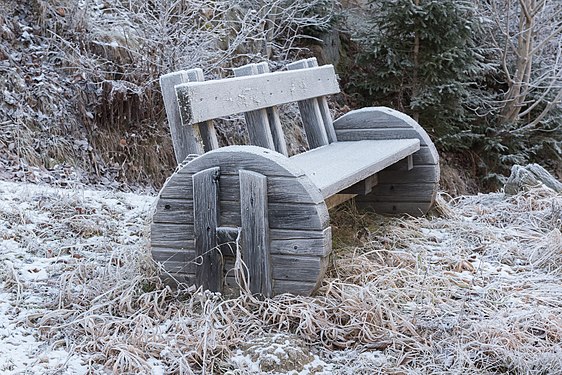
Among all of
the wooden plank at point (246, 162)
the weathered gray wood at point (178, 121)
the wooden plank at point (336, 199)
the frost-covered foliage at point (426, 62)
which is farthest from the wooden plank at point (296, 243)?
the frost-covered foliage at point (426, 62)

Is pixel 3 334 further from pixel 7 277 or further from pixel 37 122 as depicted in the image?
pixel 37 122

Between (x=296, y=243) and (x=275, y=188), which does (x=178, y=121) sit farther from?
(x=296, y=243)

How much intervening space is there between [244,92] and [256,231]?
92 centimetres

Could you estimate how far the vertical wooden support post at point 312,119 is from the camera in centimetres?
459

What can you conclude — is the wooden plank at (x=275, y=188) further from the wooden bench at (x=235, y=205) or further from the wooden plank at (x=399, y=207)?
the wooden plank at (x=399, y=207)

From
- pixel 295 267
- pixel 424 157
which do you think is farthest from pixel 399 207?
pixel 295 267

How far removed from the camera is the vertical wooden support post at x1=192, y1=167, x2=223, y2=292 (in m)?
2.94

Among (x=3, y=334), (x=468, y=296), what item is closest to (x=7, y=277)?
(x=3, y=334)

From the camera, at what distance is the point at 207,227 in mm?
2965

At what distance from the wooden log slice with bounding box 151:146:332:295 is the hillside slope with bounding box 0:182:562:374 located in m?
0.11

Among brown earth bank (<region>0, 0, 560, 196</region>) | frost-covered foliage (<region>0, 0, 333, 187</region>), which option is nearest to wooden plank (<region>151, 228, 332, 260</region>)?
brown earth bank (<region>0, 0, 560, 196</region>)

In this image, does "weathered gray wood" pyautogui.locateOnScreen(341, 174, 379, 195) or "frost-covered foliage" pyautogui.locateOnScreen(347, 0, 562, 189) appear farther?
"frost-covered foliage" pyautogui.locateOnScreen(347, 0, 562, 189)

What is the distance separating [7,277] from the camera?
3158 mm

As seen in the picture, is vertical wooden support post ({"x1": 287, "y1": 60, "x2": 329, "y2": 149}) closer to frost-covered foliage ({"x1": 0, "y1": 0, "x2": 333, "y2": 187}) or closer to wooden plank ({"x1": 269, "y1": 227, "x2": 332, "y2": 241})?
wooden plank ({"x1": 269, "y1": 227, "x2": 332, "y2": 241})
